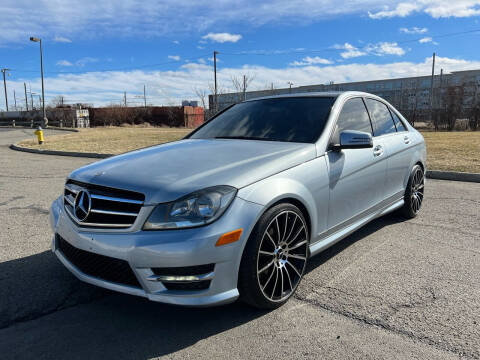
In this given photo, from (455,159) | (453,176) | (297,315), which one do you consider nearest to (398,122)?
(297,315)

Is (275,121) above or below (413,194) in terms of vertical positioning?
above

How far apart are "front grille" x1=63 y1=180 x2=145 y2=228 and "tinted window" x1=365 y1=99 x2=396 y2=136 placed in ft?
9.55

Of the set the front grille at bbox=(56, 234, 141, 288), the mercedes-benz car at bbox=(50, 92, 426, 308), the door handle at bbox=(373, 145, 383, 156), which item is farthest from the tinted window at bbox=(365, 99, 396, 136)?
the front grille at bbox=(56, 234, 141, 288)

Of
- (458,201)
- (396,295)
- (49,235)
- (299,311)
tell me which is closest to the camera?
(299,311)

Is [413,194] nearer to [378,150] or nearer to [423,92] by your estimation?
[378,150]

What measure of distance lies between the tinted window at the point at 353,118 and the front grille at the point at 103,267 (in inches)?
81.6

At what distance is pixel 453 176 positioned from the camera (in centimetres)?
840

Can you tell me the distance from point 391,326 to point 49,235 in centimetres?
379

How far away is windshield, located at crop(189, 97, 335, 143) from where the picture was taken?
11.7ft

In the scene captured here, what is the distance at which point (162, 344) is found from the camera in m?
2.45

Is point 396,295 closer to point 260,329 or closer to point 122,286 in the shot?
point 260,329

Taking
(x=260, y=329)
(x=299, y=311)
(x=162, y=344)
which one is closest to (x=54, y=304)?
(x=162, y=344)

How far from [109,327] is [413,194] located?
4084 mm

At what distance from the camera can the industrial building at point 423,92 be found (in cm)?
2859
